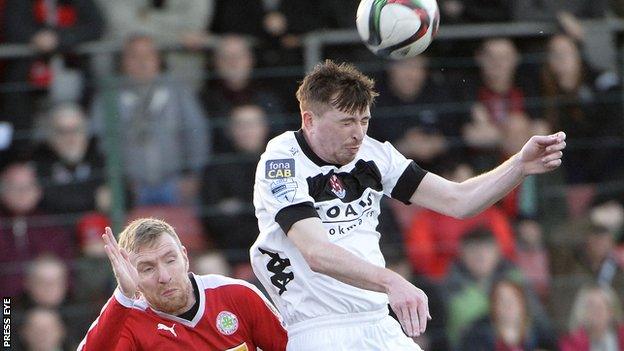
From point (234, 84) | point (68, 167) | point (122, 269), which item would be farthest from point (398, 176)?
point (68, 167)

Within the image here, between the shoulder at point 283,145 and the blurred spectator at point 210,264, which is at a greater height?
the shoulder at point 283,145

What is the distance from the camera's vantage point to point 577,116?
1141 centimetres

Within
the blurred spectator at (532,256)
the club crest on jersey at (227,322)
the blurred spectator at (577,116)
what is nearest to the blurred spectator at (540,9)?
the blurred spectator at (577,116)

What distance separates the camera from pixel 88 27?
10680 millimetres

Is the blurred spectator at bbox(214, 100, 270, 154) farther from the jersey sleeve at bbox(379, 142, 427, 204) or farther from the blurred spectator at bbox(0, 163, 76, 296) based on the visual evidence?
the jersey sleeve at bbox(379, 142, 427, 204)

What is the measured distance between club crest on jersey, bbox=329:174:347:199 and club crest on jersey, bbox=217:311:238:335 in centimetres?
81

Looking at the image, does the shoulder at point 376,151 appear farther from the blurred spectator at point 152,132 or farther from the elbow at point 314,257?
the blurred spectator at point 152,132

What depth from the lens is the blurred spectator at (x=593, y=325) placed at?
10836 millimetres

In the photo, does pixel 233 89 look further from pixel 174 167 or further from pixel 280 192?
pixel 280 192

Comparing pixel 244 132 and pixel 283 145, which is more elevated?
pixel 283 145

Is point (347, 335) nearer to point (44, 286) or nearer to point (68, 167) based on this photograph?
point (44, 286)

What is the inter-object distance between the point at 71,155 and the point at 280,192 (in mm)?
4185

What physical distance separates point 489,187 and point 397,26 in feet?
3.16

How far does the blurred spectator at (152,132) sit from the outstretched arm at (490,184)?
3782 millimetres
